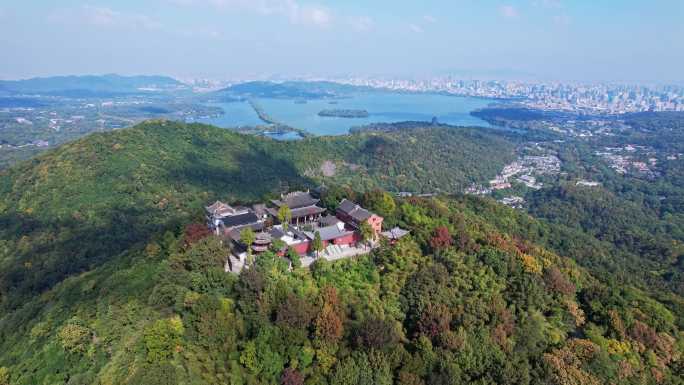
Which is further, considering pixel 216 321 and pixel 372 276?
pixel 372 276

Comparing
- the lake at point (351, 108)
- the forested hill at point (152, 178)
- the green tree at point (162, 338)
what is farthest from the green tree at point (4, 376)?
the lake at point (351, 108)

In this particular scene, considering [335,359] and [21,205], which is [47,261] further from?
[335,359]

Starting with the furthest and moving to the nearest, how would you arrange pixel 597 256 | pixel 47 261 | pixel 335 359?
pixel 597 256 → pixel 47 261 → pixel 335 359

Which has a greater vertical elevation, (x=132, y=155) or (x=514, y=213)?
(x=132, y=155)

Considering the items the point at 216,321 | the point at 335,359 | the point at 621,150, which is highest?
the point at 216,321

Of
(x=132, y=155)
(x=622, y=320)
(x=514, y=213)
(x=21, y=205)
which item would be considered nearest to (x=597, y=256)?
(x=514, y=213)

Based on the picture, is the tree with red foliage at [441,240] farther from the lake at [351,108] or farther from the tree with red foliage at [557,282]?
the lake at [351,108]

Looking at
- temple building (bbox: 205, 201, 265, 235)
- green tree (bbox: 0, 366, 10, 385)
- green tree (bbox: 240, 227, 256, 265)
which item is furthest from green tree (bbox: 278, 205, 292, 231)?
green tree (bbox: 0, 366, 10, 385)

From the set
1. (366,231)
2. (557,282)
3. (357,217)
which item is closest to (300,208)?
(357,217)
